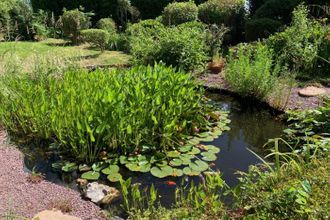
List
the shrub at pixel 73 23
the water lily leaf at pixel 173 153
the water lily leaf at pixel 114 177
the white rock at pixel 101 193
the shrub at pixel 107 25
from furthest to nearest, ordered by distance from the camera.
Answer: the shrub at pixel 107 25
the shrub at pixel 73 23
the water lily leaf at pixel 173 153
the water lily leaf at pixel 114 177
the white rock at pixel 101 193

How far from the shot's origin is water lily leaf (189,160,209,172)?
189 inches

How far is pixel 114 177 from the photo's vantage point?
14.9ft

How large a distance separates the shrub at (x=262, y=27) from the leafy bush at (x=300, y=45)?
264 centimetres

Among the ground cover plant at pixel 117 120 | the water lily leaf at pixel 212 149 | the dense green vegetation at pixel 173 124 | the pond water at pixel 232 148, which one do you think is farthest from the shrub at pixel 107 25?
the water lily leaf at pixel 212 149

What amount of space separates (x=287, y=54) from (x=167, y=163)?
464 centimetres

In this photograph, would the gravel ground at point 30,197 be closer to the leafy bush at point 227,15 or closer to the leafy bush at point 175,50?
the leafy bush at point 175,50

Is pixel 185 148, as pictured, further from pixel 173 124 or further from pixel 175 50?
pixel 175 50

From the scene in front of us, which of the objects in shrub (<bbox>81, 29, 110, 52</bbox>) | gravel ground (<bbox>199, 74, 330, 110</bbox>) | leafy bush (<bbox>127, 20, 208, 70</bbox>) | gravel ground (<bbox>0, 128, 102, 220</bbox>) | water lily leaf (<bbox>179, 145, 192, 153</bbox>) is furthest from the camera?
shrub (<bbox>81, 29, 110, 52</bbox>)

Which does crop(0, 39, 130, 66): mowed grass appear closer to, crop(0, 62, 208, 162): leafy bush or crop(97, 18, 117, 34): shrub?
crop(97, 18, 117, 34): shrub

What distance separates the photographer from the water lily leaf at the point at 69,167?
471 centimetres

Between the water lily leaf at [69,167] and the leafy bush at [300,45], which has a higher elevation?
the leafy bush at [300,45]

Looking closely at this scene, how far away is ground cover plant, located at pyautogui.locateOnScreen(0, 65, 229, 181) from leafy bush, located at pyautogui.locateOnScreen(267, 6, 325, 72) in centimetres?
329

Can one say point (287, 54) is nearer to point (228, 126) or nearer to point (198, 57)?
point (198, 57)

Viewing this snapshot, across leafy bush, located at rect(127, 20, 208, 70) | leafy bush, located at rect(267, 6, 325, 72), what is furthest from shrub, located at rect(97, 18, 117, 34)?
leafy bush, located at rect(267, 6, 325, 72)
